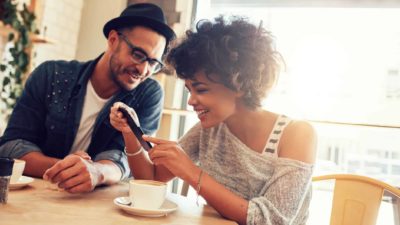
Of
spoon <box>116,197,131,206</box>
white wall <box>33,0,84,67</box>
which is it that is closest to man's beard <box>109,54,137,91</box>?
spoon <box>116,197,131,206</box>

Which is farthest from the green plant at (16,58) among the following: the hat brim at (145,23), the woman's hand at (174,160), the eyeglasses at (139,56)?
the woman's hand at (174,160)

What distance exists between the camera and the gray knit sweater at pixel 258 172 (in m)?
1.00

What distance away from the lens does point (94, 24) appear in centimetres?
296

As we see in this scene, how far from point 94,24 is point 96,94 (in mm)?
1449

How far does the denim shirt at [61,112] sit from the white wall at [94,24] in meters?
1.29

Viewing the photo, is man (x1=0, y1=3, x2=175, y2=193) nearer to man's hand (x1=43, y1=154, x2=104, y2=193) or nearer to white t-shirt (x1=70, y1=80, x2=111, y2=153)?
white t-shirt (x1=70, y1=80, x2=111, y2=153)

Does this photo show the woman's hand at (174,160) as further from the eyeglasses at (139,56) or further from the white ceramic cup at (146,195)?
the eyeglasses at (139,56)

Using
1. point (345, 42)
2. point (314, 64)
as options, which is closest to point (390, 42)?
point (345, 42)

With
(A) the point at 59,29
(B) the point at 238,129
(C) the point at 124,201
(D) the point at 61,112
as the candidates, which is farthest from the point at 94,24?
(C) the point at 124,201

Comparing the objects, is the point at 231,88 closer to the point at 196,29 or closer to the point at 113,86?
the point at 196,29

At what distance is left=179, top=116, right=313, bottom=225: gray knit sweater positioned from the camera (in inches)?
39.2

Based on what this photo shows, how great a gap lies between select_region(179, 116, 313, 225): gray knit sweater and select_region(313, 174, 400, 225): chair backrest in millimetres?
129

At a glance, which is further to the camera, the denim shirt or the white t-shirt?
the white t-shirt

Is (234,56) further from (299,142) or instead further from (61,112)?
(61,112)
